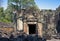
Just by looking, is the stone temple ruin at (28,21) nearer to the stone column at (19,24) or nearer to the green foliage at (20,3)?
the stone column at (19,24)

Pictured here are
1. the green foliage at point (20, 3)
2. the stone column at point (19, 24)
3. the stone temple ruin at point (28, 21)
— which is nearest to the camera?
the stone temple ruin at point (28, 21)

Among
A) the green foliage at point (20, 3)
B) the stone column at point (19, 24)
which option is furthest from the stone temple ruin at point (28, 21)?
the green foliage at point (20, 3)

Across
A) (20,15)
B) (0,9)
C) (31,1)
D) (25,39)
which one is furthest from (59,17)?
(25,39)

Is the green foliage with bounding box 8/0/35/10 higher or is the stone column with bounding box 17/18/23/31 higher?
the green foliage with bounding box 8/0/35/10

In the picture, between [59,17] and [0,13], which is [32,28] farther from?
[0,13]

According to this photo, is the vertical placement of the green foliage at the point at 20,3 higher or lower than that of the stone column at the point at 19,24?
higher

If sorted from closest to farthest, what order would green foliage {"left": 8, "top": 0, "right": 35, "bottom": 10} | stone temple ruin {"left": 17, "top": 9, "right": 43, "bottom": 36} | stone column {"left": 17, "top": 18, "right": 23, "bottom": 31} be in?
1. stone temple ruin {"left": 17, "top": 9, "right": 43, "bottom": 36}
2. stone column {"left": 17, "top": 18, "right": 23, "bottom": 31}
3. green foliage {"left": 8, "top": 0, "right": 35, "bottom": 10}

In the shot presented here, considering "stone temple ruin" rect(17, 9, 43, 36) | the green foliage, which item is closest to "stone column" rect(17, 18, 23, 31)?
"stone temple ruin" rect(17, 9, 43, 36)

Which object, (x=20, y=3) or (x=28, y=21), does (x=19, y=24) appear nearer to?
(x=28, y=21)

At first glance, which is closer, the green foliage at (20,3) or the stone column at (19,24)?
the stone column at (19,24)

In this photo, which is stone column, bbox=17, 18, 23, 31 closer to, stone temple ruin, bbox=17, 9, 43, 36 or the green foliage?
stone temple ruin, bbox=17, 9, 43, 36

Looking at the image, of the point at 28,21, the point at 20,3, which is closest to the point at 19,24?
the point at 28,21

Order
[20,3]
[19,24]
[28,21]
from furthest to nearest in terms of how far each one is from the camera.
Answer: [20,3] < [19,24] < [28,21]

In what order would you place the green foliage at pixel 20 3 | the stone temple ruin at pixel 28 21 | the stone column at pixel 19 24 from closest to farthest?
the stone temple ruin at pixel 28 21
the stone column at pixel 19 24
the green foliage at pixel 20 3
